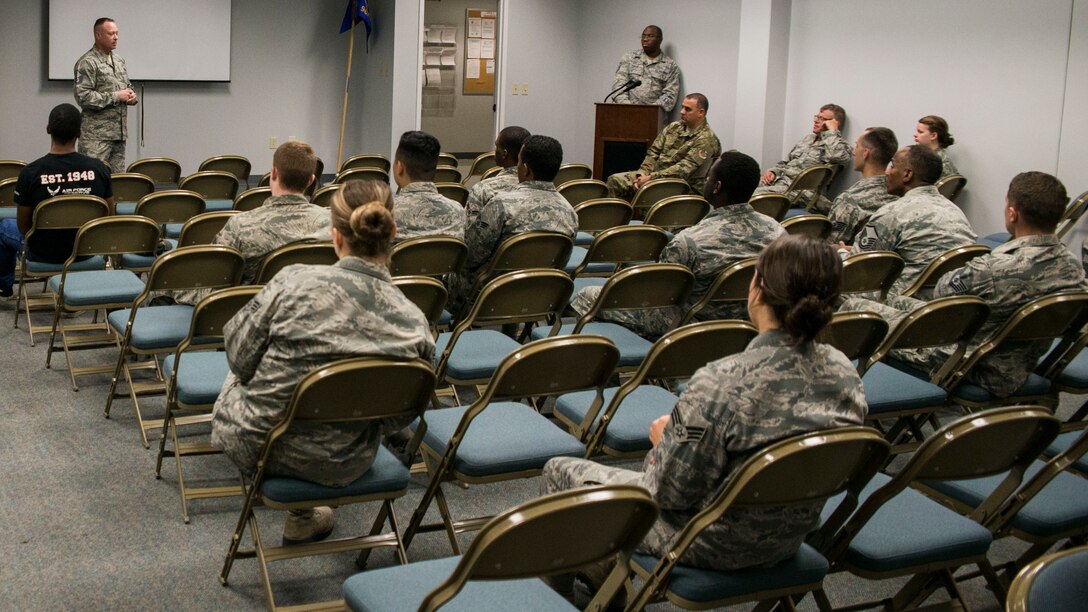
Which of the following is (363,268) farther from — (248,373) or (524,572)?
(524,572)

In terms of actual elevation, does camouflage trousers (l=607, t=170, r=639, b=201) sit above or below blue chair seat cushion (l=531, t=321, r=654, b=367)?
above

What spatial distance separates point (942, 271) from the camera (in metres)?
5.28

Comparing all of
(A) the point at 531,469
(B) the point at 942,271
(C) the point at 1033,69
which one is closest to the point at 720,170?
(B) the point at 942,271

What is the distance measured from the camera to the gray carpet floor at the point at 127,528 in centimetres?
342

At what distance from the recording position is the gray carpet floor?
3.42 m

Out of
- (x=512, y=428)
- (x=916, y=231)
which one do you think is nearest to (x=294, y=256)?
(x=512, y=428)

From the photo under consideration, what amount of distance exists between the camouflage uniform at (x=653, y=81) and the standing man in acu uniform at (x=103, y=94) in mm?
4982

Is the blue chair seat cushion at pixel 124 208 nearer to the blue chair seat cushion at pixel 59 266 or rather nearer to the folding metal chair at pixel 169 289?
the blue chair seat cushion at pixel 59 266

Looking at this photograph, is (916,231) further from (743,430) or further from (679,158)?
(679,158)

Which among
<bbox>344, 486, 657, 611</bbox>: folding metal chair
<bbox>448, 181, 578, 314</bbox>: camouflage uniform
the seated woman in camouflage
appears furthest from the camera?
<bbox>448, 181, 578, 314</bbox>: camouflage uniform

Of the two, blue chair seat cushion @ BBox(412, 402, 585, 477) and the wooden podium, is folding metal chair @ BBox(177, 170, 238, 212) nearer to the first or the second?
blue chair seat cushion @ BBox(412, 402, 585, 477)

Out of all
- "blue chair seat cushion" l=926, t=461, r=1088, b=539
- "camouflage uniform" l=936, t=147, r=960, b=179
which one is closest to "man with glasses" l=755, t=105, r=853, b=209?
"camouflage uniform" l=936, t=147, r=960, b=179

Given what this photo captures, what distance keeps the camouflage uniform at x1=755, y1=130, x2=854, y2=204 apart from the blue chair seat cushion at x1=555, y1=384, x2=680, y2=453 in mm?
6292

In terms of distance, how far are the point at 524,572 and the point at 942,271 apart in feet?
11.9
